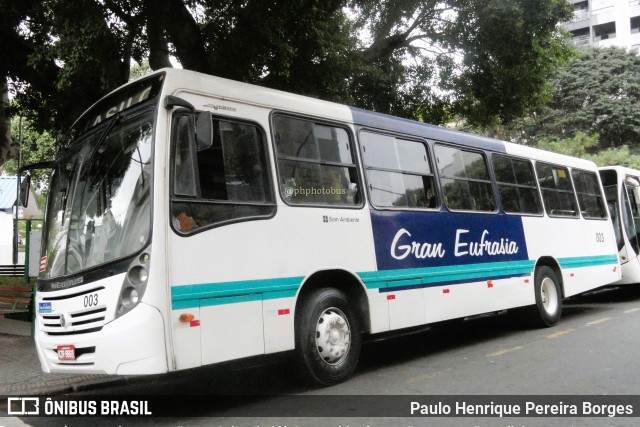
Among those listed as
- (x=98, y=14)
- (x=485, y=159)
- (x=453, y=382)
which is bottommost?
(x=453, y=382)

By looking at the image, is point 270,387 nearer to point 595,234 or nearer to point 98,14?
point 98,14

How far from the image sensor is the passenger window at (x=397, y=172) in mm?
7027

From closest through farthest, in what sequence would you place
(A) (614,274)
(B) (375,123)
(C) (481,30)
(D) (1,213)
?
(B) (375,123)
(A) (614,274)
(C) (481,30)
(D) (1,213)

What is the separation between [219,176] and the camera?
5.44 m

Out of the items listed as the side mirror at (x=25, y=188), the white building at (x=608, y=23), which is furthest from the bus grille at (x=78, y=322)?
the white building at (x=608, y=23)

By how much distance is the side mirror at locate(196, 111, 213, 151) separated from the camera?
5.09m

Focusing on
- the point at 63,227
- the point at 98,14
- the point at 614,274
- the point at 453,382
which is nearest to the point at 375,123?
the point at 453,382

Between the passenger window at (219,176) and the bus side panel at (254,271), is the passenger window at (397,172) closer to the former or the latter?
the bus side panel at (254,271)

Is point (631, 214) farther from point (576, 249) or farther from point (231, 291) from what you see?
point (231, 291)

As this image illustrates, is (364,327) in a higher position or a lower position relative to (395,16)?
lower

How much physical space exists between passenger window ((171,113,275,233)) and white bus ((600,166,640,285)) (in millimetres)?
9997

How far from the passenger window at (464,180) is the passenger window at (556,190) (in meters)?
1.78

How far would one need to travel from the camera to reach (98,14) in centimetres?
912

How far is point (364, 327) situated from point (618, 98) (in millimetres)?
36107
